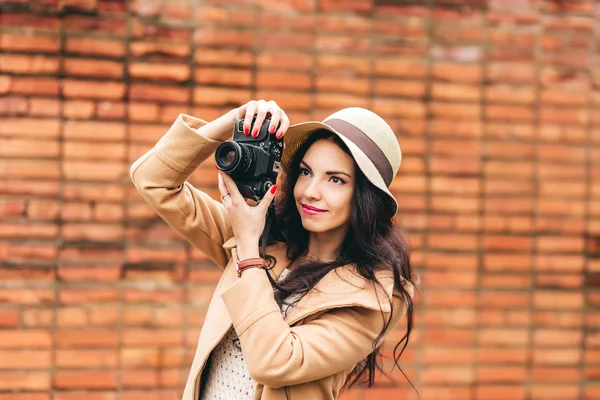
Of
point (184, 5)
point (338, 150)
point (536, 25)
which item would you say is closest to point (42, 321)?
point (184, 5)

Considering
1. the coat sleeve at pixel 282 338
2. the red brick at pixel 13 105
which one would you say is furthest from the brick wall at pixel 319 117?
the coat sleeve at pixel 282 338

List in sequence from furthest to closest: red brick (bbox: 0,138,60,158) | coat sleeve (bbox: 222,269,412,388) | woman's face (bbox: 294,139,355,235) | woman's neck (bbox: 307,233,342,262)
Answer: red brick (bbox: 0,138,60,158), woman's neck (bbox: 307,233,342,262), woman's face (bbox: 294,139,355,235), coat sleeve (bbox: 222,269,412,388)

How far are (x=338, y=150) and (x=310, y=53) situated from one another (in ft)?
4.62

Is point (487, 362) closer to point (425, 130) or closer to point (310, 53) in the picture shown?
point (425, 130)

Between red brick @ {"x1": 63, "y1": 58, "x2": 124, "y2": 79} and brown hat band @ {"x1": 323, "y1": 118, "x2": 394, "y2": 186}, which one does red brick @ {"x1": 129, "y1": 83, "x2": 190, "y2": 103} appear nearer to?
red brick @ {"x1": 63, "y1": 58, "x2": 124, "y2": 79}

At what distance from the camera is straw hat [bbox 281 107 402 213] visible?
6.20 feet

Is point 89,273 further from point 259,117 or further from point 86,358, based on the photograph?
point 259,117

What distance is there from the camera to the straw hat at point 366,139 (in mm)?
1891

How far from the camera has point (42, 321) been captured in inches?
120

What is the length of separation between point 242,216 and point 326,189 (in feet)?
0.83

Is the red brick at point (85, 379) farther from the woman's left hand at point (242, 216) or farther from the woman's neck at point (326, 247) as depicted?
the woman's left hand at point (242, 216)

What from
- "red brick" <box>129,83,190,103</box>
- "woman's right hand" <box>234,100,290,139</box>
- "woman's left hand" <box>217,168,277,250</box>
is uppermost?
"red brick" <box>129,83,190,103</box>

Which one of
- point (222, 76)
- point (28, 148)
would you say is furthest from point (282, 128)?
point (28, 148)

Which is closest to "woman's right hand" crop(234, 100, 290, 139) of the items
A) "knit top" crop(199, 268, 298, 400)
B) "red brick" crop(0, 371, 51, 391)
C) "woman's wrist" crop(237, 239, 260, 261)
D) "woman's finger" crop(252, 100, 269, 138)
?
"woman's finger" crop(252, 100, 269, 138)
